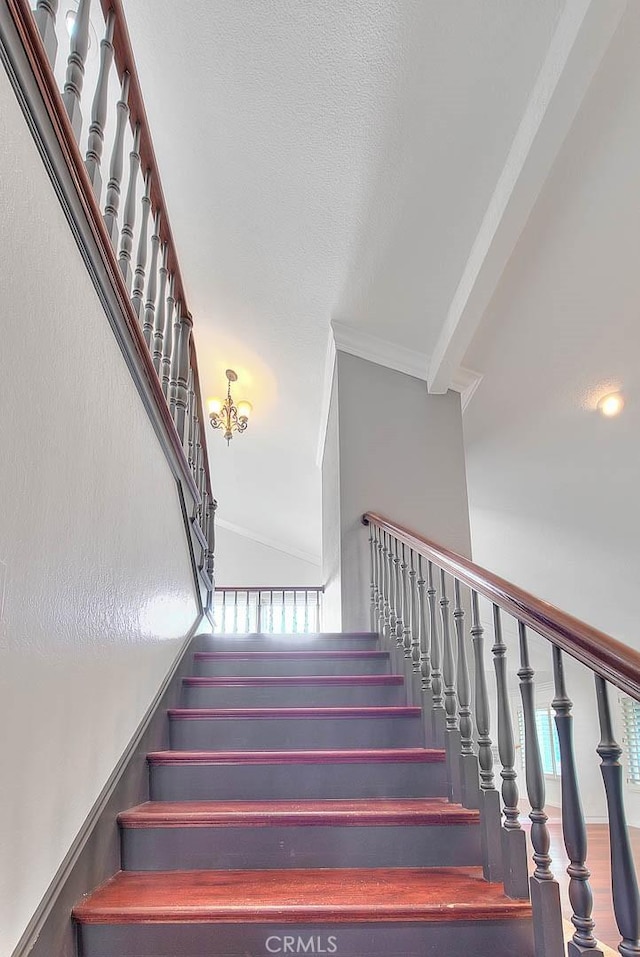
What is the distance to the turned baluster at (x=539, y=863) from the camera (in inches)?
58.2

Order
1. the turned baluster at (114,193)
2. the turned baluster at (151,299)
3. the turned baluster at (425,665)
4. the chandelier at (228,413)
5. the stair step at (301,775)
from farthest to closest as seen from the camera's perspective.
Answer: the chandelier at (228,413) → the turned baluster at (425,665) → the turned baluster at (151,299) → the stair step at (301,775) → the turned baluster at (114,193)

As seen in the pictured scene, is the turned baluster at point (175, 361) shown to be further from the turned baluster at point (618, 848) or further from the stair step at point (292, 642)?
the turned baluster at point (618, 848)

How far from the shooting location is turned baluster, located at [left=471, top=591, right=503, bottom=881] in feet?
5.87

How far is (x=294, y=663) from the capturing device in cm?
310

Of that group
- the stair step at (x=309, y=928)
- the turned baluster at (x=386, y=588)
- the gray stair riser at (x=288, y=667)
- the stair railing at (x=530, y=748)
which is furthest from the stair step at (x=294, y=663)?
the stair step at (x=309, y=928)

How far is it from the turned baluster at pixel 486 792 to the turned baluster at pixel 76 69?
1.57m

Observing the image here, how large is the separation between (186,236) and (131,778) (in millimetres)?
3425

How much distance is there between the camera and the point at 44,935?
1.37 m

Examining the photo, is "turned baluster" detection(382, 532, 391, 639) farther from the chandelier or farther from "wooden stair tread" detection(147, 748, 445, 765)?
the chandelier

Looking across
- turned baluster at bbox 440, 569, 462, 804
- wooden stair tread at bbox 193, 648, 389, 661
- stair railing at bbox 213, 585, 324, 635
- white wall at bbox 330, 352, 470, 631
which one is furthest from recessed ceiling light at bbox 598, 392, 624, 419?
stair railing at bbox 213, 585, 324, 635

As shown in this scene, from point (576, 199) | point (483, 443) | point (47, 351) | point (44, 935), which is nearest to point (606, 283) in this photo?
point (576, 199)

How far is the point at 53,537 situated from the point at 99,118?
3.64 feet

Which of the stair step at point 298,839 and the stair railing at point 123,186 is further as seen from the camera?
the stair step at point 298,839

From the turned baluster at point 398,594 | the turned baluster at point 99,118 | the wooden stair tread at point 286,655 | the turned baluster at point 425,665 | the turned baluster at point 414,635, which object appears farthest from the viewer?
the wooden stair tread at point 286,655
